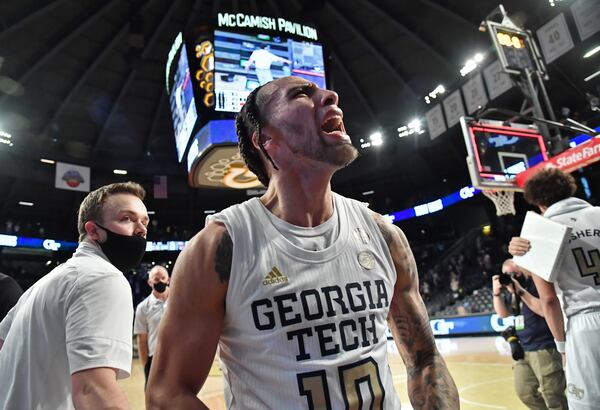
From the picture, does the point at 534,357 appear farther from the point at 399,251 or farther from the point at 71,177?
the point at 71,177

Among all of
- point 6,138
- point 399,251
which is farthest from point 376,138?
point 399,251

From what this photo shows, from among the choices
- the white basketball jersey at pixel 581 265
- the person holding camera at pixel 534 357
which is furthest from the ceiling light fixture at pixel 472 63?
the white basketball jersey at pixel 581 265

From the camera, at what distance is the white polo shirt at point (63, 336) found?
1990mm

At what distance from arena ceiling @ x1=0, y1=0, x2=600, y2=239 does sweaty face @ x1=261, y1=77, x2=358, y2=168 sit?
10382 mm

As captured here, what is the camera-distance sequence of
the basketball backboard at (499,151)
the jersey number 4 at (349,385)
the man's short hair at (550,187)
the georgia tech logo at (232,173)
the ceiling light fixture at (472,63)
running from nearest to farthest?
the jersey number 4 at (349,385), the man's short hair at (550,187), the basketball backboard at (499,151), the georgia tech logo at (232,173), the ceiling light fixture at (472,63)

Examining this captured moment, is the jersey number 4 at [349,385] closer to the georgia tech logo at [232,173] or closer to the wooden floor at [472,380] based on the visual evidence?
the wooden floor at [472,380]

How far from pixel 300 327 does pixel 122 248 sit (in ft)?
5.18

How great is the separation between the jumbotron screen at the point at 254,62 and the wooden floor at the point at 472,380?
5.65 meters

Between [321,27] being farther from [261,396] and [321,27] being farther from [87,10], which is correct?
[261,396]

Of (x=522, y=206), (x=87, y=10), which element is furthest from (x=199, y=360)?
(x=522, y=206)

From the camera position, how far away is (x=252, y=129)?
198cm

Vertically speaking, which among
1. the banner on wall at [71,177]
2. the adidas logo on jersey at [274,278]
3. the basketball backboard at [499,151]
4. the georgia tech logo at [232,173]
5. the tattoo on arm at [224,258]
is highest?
the banner on wall at [71,177]

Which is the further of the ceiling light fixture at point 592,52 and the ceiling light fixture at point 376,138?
the ceiling light fixture at point 376,138

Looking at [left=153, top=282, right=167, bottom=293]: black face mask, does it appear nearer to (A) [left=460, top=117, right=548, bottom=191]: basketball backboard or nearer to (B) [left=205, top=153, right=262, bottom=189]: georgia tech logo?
(B) [left=205, top=153, right=262, bottom=189]: georgia tech logo
